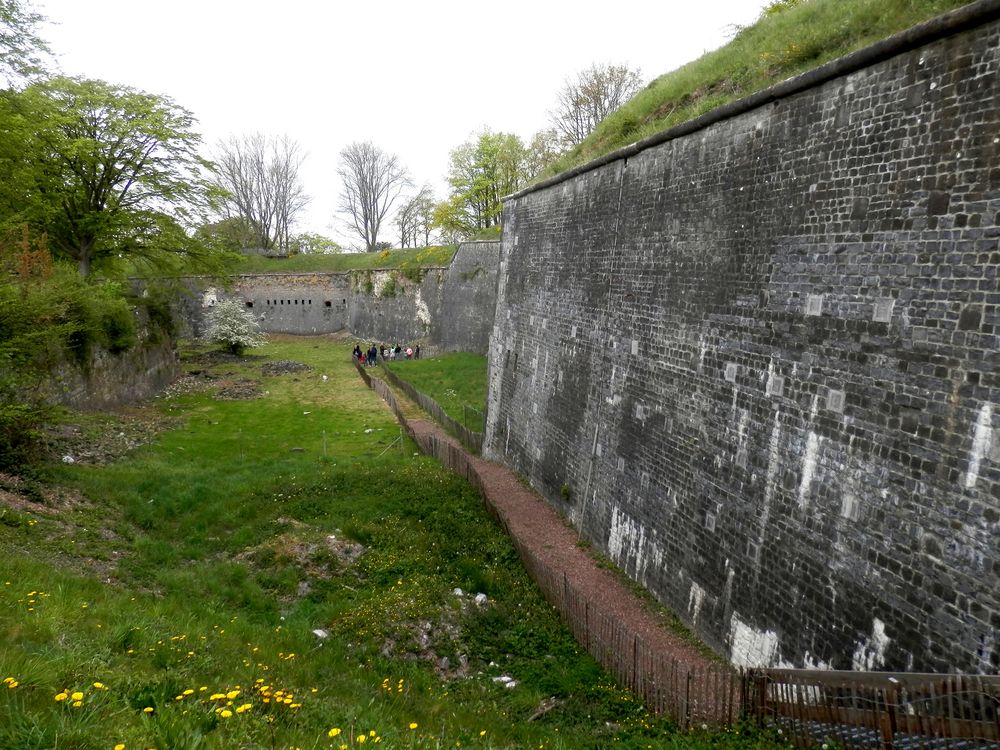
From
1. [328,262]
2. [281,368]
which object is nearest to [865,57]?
[281,368]

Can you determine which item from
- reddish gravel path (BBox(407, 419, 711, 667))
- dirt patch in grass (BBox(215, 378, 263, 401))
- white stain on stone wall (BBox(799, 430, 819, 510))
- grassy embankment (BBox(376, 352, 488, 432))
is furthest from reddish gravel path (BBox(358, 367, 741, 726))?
dirt patch in grass (BBox(215, 378, 263, 401))

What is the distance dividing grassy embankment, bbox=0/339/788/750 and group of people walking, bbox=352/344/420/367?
675 inches

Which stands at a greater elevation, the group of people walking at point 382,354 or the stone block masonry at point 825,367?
the stone block masonry at point 825,367

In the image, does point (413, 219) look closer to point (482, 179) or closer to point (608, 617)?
point (482, 179)

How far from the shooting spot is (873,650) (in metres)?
5.66

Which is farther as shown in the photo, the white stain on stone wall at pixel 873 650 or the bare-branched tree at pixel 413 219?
the bare-branched tree at pixel 413 219

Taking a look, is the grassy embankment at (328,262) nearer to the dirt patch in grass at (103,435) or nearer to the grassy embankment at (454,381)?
the grassy embankment at (454,381)

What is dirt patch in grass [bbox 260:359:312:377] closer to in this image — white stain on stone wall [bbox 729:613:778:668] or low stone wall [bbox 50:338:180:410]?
low stone wall [bbox 50:338:180:410]

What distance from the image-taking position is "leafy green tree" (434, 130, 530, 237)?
1558 inches

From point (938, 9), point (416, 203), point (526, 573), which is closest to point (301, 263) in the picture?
point (416, 203)

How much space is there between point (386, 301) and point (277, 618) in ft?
108

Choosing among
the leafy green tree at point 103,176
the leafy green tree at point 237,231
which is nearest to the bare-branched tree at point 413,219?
the leafy green tree at point 237,231

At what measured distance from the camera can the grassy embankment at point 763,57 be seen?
747 centimetres

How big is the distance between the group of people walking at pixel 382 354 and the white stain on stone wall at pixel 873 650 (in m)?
27.9
